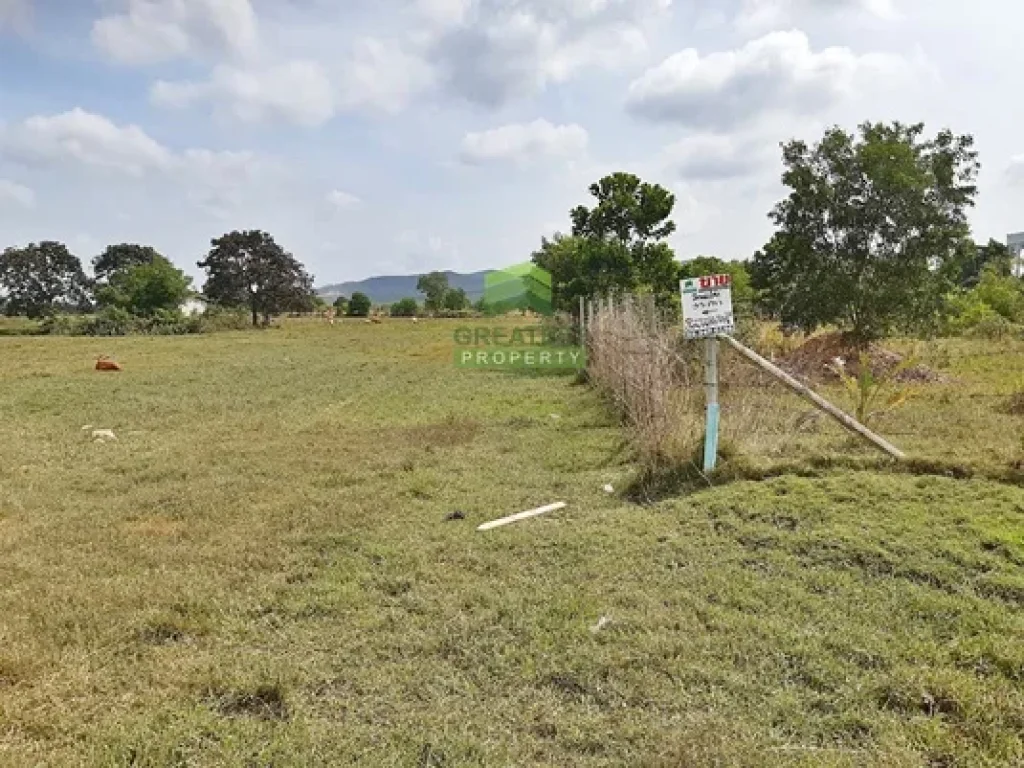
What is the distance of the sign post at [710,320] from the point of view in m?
4.48

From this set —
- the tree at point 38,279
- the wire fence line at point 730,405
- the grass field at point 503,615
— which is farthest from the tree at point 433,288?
the grass field at point 503,615

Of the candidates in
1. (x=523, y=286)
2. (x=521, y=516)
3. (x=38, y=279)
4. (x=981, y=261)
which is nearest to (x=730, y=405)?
(x=521, y=516)

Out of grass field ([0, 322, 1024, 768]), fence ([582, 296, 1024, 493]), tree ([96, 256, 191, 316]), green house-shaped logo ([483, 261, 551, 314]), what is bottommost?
grass field ([0, 322, 1024, 768])

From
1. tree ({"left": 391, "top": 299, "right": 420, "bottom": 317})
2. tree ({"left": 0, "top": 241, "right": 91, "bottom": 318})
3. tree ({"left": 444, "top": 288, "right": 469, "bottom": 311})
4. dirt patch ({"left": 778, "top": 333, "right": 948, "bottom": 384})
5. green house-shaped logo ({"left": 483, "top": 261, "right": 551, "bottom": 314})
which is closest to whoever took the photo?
dirt patch ({"left": 778, "top": 333, "right": 948, "bottom": 384})

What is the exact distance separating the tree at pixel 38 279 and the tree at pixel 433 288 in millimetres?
23788

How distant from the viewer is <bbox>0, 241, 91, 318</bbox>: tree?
1678 inches

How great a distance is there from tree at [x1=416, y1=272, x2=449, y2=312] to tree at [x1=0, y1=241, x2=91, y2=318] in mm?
23788

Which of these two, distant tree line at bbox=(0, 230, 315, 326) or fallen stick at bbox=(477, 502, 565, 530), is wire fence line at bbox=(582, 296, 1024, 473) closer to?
fallen stick at bbox=(477, 502, 565, 530)

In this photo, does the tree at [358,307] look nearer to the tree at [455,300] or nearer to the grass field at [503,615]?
the tree at [455,300]

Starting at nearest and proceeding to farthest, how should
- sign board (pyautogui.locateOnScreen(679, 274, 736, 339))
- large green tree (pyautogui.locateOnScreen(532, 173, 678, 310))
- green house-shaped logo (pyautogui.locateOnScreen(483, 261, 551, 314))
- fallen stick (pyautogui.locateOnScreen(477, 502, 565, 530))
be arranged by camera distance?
fallen stick (pyautogui.locateOnScreen(477, 502, 565, 530)) → sign board (pyautogui.locateOnScreen(679, 274, 736, 339)) → large green tree (pyautogui.locateOnScreen(532, 173, 678, 310)) → green house-shaped logo (pyautogui.locateOnScreen(483, 261, 551, 314))

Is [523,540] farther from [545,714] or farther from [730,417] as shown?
[730,417]

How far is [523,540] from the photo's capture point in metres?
3.88

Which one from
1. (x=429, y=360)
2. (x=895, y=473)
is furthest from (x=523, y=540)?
(x=429, y=360)

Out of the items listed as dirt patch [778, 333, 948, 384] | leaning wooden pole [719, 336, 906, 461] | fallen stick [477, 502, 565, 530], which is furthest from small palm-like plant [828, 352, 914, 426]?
fallen stick [477, 502, 565, 530]
